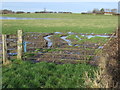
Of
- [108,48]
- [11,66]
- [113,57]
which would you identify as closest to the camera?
[113,57]

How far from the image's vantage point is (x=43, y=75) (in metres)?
6.32

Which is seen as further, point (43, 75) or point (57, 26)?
point (57, 26)

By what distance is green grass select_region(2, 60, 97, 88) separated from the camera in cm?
562

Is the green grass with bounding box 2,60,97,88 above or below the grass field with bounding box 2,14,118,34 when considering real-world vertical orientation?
below

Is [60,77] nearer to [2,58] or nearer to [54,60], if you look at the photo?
[54,60]

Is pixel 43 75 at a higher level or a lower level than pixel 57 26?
lower

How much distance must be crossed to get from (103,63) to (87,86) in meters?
0.81

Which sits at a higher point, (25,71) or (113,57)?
(113,57)

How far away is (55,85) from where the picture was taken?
562 centimetres

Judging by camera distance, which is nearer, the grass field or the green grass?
the green grass

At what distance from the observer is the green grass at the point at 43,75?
5625 millimetres

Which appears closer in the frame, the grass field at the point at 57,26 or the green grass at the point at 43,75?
the green grass at the point at 43,75

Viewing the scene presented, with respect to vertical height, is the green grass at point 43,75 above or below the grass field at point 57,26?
below

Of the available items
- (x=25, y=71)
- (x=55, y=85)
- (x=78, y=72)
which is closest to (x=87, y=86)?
(x=55, y=85)
